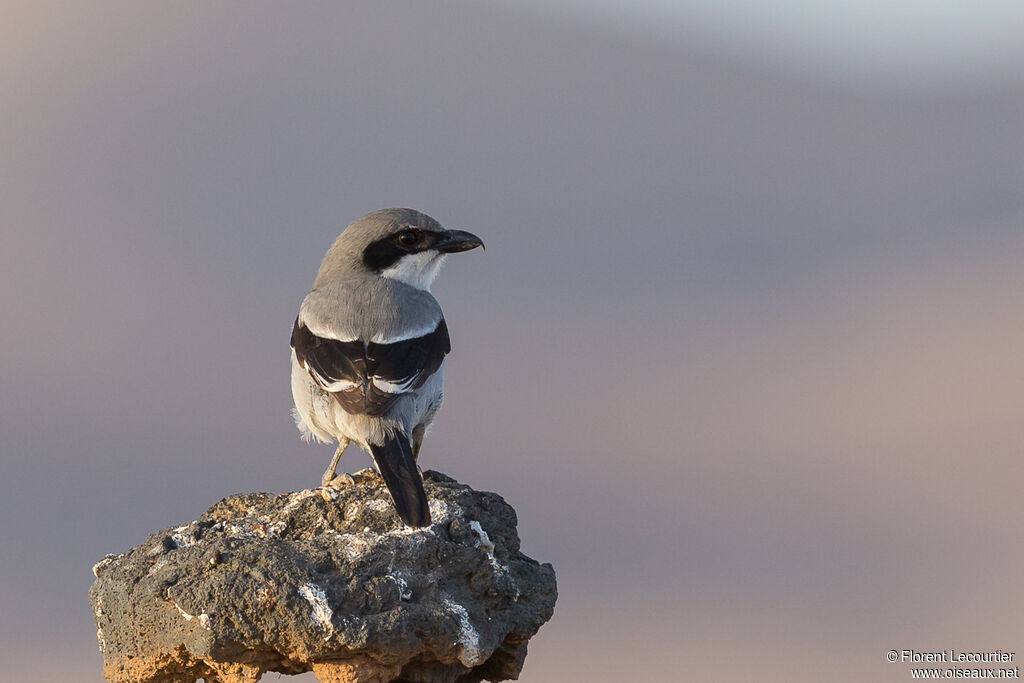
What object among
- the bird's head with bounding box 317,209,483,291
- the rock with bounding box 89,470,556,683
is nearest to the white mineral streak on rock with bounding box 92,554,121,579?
the rock with bounding box 89,470,556,683

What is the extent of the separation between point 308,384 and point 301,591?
2.11 m

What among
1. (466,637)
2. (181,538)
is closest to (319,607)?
(466,637)

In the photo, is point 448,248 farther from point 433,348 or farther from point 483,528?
point 483,528

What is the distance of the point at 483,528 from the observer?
24.9 feet

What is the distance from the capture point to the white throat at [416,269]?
8.92 meters

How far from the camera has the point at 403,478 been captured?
292 inches

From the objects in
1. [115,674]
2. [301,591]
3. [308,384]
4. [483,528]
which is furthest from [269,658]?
[308,384]

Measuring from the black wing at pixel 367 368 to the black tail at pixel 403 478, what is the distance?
23 centimetres

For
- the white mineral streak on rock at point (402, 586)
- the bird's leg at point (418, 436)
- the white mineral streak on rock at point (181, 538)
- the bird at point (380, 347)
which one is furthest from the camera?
the bird's leg at point (418, 436)

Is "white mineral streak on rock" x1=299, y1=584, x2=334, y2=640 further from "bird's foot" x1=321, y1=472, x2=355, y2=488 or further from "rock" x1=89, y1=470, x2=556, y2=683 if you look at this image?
"bird's foot" x1=321, y1=472, x2=355, y2=488

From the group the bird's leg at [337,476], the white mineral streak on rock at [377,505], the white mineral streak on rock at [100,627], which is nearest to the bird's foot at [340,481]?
the bird's leg at [337,476]

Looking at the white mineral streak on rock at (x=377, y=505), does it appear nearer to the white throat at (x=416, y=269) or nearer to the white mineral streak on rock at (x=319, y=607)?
the white mineral streak on rock at (x=319, y=607)

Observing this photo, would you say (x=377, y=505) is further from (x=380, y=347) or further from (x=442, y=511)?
(x=380, y=347)

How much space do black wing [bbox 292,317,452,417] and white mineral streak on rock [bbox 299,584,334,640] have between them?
4.79ft
